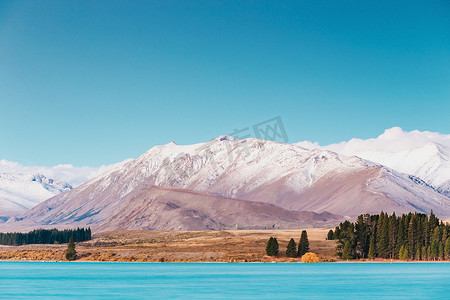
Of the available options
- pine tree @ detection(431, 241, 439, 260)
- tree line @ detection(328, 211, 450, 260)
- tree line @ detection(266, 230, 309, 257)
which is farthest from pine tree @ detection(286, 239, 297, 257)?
pine tree @ detection(431, 241, 439, 260)

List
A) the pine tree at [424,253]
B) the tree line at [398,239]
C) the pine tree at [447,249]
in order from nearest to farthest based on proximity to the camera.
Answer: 1. the pine tree at [447,249]
2. the pine tree at [424,253]
3. the tree line at [398,239]

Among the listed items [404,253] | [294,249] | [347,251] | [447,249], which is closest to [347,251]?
[347,251]

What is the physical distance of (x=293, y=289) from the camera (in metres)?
98.4

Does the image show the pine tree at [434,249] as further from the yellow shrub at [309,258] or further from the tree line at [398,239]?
the yellow shrub at [309,258]

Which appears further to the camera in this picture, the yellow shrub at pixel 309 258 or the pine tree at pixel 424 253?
the yellow shrub at pixel 309 258

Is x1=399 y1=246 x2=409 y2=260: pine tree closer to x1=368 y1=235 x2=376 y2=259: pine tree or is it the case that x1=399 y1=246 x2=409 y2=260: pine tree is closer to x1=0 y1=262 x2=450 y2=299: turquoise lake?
x1=368 y1=235 x2=376 y2=259: pine tree

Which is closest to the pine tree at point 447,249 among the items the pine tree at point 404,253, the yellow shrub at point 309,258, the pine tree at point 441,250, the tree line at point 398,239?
the tree line at point 398,239

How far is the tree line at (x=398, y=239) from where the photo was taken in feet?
598

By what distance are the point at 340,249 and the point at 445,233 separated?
99.5ft

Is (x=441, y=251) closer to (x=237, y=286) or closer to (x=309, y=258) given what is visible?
(x=309, y=258)

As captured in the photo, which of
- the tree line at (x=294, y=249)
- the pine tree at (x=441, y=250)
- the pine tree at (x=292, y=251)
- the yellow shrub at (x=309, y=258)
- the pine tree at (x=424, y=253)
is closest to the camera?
the pine tree at (x=441, y=250)

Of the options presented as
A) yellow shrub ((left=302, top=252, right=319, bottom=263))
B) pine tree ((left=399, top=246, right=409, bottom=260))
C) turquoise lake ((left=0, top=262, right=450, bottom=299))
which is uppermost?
pine tree ((left=399, top=246, right=409, bottom=260))

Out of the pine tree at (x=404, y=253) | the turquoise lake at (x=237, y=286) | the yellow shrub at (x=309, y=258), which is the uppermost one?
the pine tree at (x=404, y=253)

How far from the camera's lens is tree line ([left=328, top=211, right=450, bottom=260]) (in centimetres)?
18225
